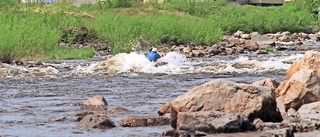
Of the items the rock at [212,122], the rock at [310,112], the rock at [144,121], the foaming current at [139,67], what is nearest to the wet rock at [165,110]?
the rock at [144,121]

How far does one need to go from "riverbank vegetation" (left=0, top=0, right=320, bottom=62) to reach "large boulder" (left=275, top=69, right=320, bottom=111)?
15489 millimetres

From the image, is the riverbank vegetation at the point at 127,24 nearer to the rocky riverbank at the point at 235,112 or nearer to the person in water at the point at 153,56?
the person in water at the point at 153,56

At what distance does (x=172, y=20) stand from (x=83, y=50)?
7690 mm

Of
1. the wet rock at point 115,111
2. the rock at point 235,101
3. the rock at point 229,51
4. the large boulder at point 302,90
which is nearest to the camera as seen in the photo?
the rock at point 235,101

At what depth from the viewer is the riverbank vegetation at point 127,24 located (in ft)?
95.6

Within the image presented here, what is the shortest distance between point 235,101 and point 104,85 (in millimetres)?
9040

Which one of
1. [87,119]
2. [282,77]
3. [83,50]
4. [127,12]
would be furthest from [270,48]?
[87,119]

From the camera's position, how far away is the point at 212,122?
34.7 feet

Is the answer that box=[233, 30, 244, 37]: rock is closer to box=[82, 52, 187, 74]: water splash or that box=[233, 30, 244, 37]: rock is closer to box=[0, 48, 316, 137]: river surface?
box=[0, 48, 316, 137]: river surface

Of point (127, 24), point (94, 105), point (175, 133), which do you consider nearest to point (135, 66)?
point (127, 24)

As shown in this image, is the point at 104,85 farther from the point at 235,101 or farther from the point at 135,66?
the point at 235,101

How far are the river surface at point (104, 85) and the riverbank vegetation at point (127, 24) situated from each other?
184 centimetres

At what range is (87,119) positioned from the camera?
11586mm

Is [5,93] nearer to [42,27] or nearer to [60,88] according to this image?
[60,88]
